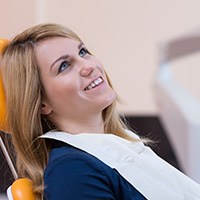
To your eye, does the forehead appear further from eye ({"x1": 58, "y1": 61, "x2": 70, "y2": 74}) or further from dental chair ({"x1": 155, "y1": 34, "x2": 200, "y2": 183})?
dental chair ({"x1": 155, "y1": 34, "x2": 200, "y2": 183})

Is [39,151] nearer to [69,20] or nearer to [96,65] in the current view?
[96,65]

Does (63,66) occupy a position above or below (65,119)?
above

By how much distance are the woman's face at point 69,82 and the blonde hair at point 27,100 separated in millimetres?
24

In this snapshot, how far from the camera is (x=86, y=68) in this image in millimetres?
1291

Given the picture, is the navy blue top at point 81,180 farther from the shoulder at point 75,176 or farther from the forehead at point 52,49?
the forehead at point 52,49

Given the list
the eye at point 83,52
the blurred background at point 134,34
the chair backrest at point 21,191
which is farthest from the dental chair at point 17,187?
the blurred background at point 134,34

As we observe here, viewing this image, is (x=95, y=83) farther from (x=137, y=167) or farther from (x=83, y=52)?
(x=137, y=167)

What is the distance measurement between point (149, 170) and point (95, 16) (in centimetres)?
334

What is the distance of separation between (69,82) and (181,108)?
66.0 inches

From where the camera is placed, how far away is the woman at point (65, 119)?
122cm

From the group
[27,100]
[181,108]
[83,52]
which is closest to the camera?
[27,100]

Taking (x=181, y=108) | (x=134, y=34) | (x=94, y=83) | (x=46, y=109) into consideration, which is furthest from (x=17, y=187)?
(x=134, y=34)

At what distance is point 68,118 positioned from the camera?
1332mm

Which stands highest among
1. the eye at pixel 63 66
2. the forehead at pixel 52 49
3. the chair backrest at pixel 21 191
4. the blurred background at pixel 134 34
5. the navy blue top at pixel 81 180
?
the forehead at pixel 52 49
